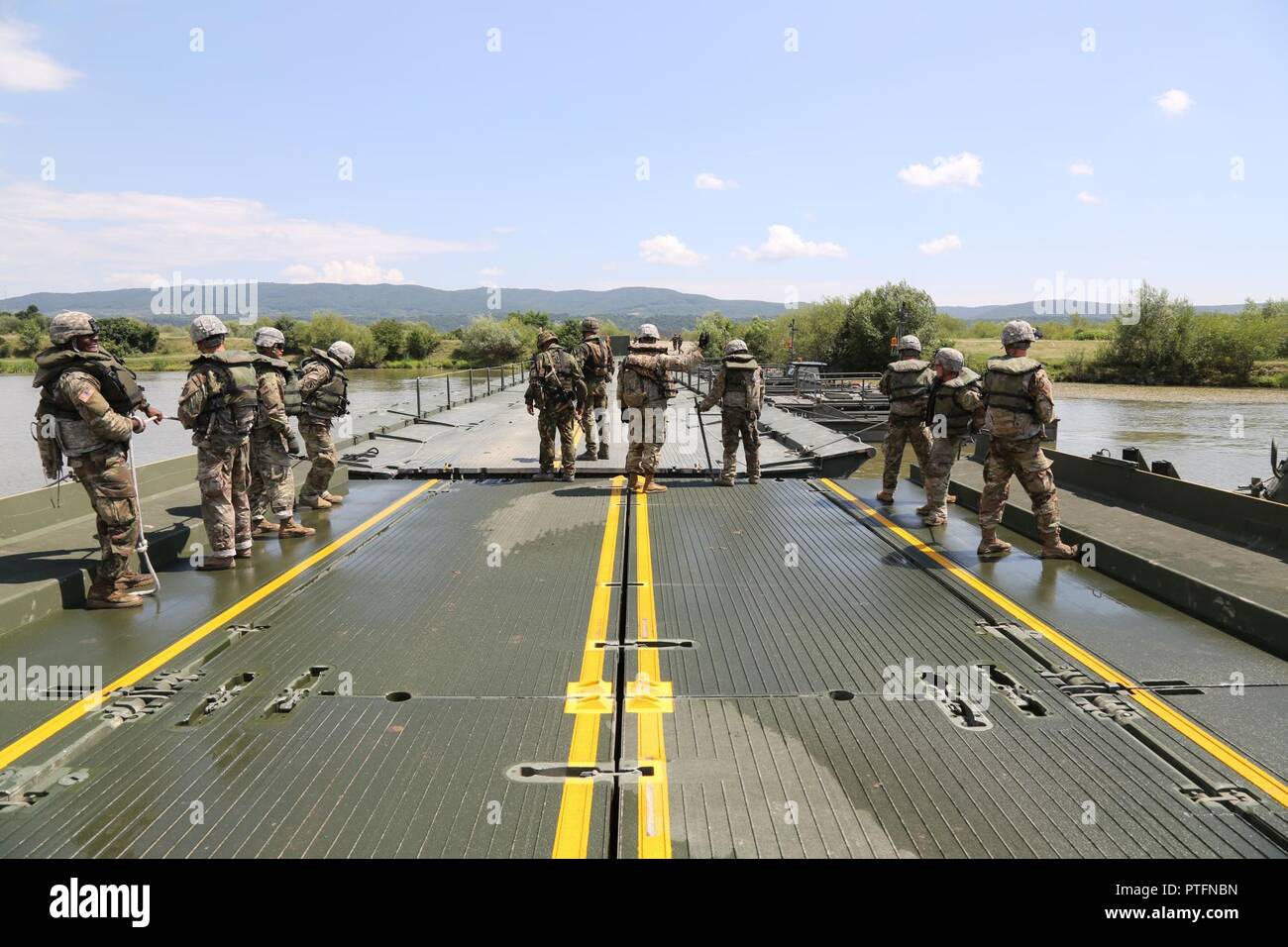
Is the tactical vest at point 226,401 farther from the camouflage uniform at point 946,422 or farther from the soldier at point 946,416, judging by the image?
the camouflage uniform at point 946,422

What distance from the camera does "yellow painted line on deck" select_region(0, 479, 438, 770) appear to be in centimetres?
385

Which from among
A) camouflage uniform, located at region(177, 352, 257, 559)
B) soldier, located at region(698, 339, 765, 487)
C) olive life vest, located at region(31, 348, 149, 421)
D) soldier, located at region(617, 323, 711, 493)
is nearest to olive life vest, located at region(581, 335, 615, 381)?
soldier, located at region(617, 323, 711, 493)

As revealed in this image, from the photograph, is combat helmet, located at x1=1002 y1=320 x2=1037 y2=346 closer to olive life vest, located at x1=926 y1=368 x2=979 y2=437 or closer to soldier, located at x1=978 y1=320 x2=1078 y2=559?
soldier, located at x1=978 y1=320 x2=1078 y2=559

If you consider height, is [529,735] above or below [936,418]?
below

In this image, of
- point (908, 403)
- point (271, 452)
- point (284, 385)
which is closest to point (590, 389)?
point (284, 385)

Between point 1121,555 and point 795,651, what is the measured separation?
10.6 feet

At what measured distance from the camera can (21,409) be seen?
4091cm

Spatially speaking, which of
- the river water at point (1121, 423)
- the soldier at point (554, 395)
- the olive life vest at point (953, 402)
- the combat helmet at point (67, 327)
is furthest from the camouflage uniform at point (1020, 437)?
the river water at point (1121, 423)

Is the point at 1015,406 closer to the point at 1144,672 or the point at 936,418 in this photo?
the point at 936,418

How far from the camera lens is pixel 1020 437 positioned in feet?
22.6

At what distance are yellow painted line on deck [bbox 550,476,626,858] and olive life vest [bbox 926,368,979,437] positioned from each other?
3.72 m

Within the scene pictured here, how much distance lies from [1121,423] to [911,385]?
144 feet

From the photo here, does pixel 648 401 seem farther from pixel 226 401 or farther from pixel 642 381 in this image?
pixel 226 401
